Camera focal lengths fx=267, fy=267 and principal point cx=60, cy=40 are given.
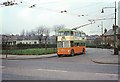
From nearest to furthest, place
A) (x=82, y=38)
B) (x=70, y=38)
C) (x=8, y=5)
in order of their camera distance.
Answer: (x=8, y=5)
(x=70, y=38)
(x=82, y=38)

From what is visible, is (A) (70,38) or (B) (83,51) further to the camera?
(B) (83,51)

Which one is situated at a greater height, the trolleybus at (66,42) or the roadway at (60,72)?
the trolleybus at (66,42)

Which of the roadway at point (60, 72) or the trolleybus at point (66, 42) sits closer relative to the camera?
the roadway at point (60, 72)

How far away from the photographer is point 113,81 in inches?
485

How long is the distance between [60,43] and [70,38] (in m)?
1.66

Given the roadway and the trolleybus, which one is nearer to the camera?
the roadway

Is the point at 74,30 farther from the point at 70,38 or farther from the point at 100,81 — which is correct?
the point at 100,81

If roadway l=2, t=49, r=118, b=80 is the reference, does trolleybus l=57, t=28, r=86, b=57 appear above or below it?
above

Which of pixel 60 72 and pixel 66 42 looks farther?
pixel 66 42

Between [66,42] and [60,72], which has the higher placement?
[66,42]

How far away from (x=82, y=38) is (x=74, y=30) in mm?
4843

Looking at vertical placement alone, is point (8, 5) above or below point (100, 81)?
above

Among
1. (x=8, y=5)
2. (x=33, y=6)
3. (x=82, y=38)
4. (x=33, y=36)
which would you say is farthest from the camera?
(x=33, y=36)

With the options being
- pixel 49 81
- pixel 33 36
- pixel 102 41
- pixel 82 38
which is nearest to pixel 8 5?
pixel 49 81
